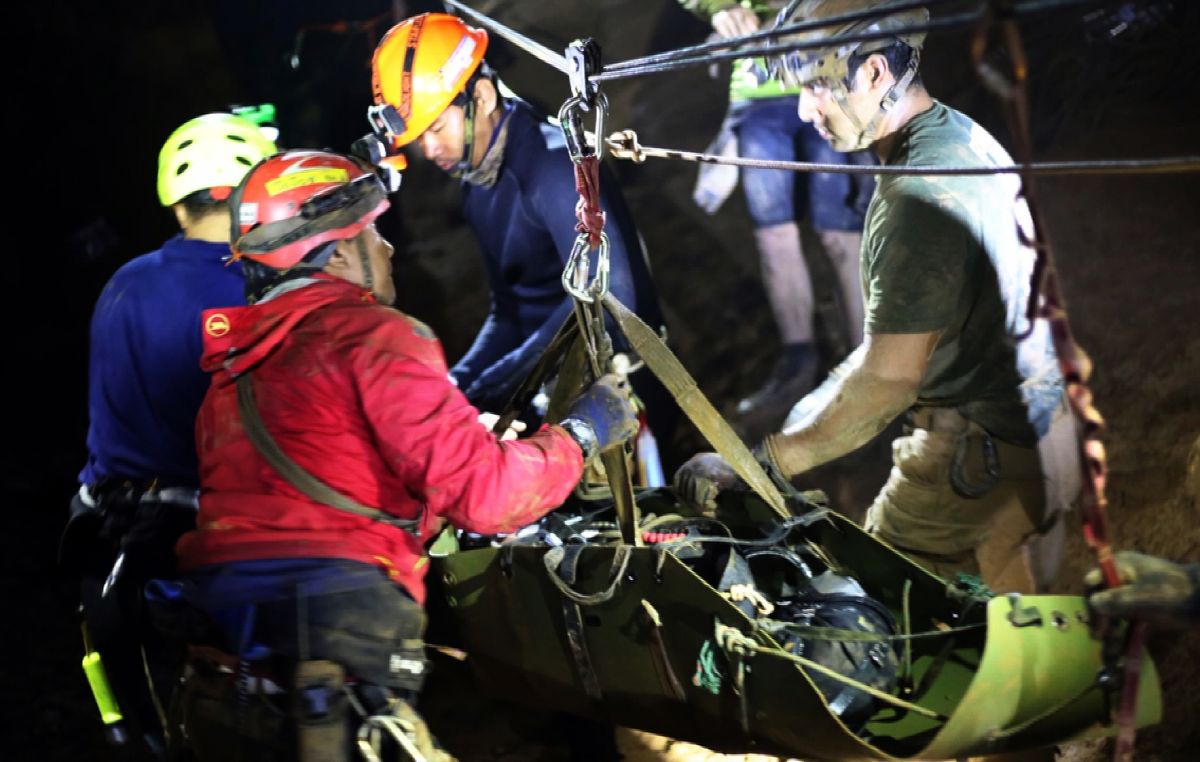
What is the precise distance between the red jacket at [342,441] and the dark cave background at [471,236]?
2094mm

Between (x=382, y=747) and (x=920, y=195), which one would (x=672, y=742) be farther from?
(x=920, y=195)

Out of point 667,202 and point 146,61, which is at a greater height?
point 146,61

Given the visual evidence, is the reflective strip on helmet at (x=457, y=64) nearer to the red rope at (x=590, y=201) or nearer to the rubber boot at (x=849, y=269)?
the red rope at (x=590, y=201)

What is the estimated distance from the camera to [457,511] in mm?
2566

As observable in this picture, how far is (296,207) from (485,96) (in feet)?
5.72

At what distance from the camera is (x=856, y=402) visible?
3100 millimetres

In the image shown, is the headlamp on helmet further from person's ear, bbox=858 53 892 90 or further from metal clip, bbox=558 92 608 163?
metal clip, bbox=558 92 608 163

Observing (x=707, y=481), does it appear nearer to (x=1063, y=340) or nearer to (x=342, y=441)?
(x=342, y=441)

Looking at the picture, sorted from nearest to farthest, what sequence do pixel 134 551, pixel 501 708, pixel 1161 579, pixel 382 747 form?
pixel 1161 579 → pixel 382 747 → pixel 134 551 → pixel 501 708

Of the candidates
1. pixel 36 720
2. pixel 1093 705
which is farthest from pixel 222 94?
pixel 1093 705

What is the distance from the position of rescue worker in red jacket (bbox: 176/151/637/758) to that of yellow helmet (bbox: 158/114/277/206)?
119 cm

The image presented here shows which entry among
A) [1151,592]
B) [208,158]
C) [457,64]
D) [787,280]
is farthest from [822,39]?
[787,280]

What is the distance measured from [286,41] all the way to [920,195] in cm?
648

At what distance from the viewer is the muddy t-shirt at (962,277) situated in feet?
9.61
